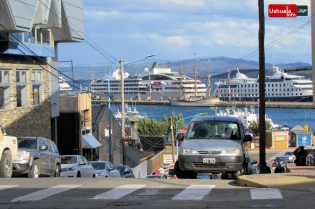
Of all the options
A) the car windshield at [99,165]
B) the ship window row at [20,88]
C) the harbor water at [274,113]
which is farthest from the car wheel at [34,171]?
the harbor water at [274,113]

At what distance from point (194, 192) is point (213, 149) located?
4570 mm

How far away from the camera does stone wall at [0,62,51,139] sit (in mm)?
25453

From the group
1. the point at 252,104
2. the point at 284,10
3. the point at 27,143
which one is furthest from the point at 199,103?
the point at 27,143

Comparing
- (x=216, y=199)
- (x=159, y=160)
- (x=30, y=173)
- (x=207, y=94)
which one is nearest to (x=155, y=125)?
(x=159, y=160)

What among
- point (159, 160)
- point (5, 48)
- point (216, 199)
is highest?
point (5, 48)

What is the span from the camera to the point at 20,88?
26719 mm

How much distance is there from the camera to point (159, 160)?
48906mm

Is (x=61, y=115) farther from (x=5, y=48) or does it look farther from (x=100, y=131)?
(x=5, y=48)

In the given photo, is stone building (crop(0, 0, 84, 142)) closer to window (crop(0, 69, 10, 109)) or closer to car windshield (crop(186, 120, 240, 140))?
window (crop(0, 69, 10, 109))

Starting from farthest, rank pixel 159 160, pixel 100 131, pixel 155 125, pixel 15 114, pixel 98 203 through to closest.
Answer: pixel 155 125, pixel 159 160, pixel 100 131, pixel 15 114, pixel 98 203

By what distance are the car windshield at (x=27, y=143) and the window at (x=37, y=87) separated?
11.9 meters

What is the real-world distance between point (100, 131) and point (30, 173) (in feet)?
90.1

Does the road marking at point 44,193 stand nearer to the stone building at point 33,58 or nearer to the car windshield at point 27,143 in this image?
the car windshield at point 27,143

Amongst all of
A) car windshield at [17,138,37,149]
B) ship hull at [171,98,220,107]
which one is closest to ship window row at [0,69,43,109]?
car windshield at [17,138,37,149]
